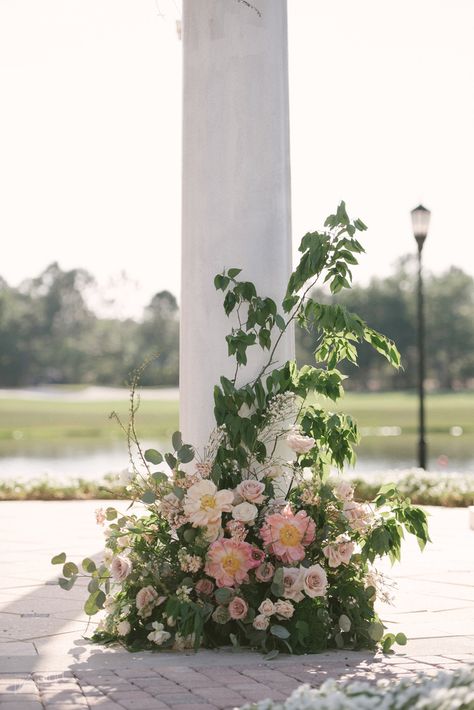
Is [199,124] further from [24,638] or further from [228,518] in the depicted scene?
[24,638]

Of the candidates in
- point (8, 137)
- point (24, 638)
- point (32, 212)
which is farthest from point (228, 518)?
point (32, 212)

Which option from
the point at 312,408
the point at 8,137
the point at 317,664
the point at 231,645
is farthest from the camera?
the point at 8,137

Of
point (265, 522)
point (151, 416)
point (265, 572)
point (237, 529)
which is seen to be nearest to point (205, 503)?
point (237, 529)

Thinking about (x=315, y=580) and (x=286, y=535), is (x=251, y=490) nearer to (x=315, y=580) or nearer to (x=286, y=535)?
(x=286, y=535)

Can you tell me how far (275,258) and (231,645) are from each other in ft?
6.27

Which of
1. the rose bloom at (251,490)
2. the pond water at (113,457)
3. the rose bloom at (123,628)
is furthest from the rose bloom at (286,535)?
the pond water at (113,457)

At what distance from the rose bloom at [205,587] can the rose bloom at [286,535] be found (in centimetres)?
32

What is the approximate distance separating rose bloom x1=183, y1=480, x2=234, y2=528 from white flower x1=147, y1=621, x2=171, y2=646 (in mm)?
468

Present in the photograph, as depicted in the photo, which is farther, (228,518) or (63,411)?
(63,411)

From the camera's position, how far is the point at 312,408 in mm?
5340

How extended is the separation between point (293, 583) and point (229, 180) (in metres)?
2.03

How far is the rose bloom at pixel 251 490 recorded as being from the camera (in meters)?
4.86

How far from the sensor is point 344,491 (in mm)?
4961

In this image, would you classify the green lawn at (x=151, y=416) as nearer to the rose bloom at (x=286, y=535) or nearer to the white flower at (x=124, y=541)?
the white flower at (x=124, y=541)
